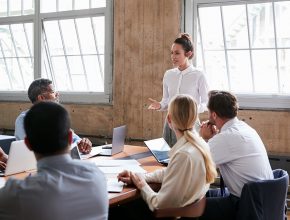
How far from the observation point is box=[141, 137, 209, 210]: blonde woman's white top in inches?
77.7

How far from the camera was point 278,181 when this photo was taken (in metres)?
2.23

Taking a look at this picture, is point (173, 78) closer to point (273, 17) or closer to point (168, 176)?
point (273, 17)

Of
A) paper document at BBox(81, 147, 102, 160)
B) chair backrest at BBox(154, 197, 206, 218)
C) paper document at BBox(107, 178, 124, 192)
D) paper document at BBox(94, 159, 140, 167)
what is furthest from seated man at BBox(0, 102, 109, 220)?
paper document at BBox(81, 147, 102, 160)

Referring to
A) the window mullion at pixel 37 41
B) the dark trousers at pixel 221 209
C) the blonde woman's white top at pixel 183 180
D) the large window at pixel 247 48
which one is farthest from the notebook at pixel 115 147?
the window mullion at pixel 37 41

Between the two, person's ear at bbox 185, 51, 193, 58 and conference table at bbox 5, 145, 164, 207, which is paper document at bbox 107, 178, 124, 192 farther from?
person's ear at bbox 185, 51, 193, 58

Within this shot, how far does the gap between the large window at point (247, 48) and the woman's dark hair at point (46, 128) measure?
3.41 m

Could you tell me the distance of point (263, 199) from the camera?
2.23 meters

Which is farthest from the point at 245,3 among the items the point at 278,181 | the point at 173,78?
the point at 278,181

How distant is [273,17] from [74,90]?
9.34 ft

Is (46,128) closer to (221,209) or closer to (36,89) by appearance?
(221,209)

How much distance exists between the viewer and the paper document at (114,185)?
2.14m

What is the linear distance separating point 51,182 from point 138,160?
1.68 m

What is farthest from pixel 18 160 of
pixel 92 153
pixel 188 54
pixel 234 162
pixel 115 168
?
pixel 188 54

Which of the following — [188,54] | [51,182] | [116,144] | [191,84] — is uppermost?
[188,54]
